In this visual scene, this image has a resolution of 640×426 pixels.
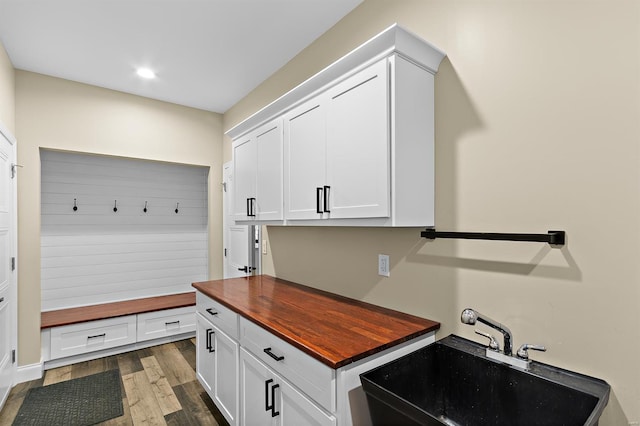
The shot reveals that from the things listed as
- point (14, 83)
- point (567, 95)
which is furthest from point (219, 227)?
point (567, 95)

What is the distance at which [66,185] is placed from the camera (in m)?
3.56

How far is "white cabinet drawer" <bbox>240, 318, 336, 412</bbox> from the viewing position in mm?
1305

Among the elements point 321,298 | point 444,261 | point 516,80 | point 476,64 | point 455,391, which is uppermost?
point 476,64

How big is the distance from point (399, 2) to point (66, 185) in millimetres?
3708

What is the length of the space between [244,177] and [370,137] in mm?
1474

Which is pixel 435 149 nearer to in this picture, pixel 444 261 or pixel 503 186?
pixel 503 186

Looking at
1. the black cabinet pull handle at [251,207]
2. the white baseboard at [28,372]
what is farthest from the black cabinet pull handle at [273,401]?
the white baseboard at [28,372]

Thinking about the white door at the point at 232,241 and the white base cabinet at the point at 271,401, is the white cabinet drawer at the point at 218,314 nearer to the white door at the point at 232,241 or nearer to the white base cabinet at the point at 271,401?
the white base cabinet at the point at 271,401

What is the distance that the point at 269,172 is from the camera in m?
2.44

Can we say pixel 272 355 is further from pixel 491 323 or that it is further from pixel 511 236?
pixel 511 236

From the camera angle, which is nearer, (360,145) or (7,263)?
(360,145)

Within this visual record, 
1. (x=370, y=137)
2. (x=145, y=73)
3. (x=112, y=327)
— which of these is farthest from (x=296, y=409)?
(x=145, y=73)

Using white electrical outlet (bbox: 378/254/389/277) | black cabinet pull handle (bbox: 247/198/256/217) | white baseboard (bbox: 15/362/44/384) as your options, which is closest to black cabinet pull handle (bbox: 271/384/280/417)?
white electrical outlet (bbox: 378/254/389/277)

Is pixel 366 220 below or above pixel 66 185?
below
